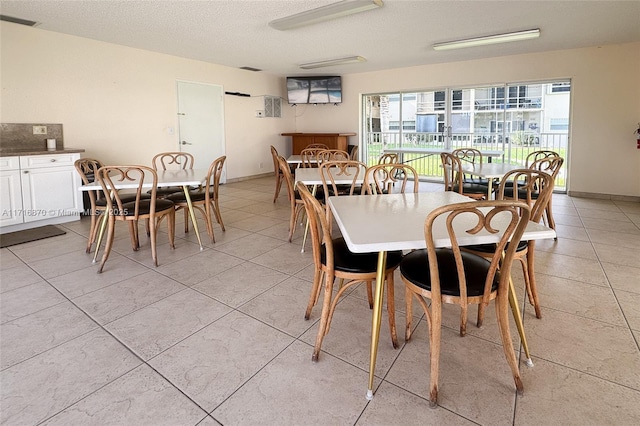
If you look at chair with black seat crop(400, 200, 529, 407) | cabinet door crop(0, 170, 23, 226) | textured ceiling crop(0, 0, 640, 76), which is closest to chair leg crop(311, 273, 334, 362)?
chair with black seat crop(400, 200, 529, 407)

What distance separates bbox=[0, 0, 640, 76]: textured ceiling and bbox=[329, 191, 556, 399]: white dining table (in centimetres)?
268

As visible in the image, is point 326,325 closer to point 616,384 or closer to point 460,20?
point 616,384

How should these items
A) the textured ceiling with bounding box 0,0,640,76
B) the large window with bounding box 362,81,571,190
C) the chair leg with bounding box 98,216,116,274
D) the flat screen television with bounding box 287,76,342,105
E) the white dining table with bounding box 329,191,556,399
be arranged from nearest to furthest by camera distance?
the white dining table with bounding box 329,191,556,399 → the chair leg with bounding box 98,216,116,274 → the textured ceiling with bounding box 0,0,640,76 → the large window with bounding box 362,81,571,190 → the flat screen television with bounding box 287,76,342,105

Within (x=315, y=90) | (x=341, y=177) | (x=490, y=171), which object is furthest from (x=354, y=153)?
(x=341, y=177)

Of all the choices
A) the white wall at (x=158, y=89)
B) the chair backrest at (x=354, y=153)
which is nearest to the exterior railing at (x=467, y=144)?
the chair backrest at (x=354, y=153)

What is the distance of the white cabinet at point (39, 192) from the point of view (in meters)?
4.03

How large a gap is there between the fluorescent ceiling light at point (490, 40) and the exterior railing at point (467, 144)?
232 centimetres

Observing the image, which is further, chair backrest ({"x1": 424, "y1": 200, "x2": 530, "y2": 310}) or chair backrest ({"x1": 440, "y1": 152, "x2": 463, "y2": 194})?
chair backrest ({"x1": 440, "y1": 152, "x2": 463, "y2": 194})

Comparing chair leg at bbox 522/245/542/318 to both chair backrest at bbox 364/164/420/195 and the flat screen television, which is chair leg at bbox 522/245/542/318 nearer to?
chair backrest at bbox 364/164/420/195

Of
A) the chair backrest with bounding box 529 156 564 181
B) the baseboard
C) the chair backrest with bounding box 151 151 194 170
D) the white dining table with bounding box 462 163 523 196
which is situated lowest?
the baseboard

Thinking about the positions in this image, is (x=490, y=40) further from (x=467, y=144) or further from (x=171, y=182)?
(x=171, y=182)

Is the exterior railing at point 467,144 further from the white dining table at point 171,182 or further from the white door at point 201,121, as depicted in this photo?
the white dining table at point 171,182

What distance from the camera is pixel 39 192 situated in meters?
4.26

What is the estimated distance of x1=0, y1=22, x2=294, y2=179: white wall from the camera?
179 inches
